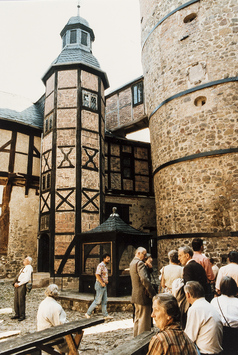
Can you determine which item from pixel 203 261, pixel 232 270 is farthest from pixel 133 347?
pixel 232 270

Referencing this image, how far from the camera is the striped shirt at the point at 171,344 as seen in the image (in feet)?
5.52

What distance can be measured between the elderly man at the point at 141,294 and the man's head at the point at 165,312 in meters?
2.32

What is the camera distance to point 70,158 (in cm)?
1227

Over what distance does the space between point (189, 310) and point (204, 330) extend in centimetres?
18

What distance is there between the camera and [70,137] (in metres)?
12.5

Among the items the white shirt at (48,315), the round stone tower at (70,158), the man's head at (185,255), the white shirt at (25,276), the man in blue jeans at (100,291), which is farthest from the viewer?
the round stone tower at (70,158)

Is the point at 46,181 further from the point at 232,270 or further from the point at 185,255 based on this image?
the point at 232,270

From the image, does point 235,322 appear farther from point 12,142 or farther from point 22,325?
point 12,142

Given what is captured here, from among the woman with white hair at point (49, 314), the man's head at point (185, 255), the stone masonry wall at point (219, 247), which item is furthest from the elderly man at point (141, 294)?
the stone masonry wall at point (219, 247)

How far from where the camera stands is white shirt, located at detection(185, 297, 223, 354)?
235 cm

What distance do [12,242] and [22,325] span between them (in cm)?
727

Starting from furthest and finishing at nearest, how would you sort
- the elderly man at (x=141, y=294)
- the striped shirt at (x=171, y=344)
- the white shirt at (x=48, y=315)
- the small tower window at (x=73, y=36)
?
the small tower window at (x=73, y=36)
the elderly man at (x=141, y=294)
the white shirt at (x=48, y=315)
the striped shirt at (x=171, y=344)

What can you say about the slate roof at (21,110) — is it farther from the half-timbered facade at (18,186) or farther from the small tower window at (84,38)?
the small tower window at (84,38)

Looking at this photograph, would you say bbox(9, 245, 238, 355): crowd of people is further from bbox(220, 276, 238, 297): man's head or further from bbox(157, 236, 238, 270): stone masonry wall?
bbox(157, 236, 238, 270): stone masonry wall
